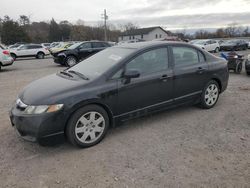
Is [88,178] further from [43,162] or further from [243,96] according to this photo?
[243,96]

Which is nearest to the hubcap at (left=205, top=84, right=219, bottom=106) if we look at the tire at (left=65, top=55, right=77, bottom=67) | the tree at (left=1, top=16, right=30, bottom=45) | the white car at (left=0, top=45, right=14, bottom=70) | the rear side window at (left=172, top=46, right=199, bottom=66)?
the rear side window at (left=172, top=46, right=199, bottom=66)

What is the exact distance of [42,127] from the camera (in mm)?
3168

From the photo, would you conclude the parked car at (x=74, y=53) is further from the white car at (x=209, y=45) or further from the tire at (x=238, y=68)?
the white car at (x=209, y=45)

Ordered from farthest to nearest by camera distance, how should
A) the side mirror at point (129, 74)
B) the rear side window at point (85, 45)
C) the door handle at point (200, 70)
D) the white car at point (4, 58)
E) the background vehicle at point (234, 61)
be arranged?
the rear side window at point (85, 45) → the white car at point (4, 58) → the background vehicle at point (234, 61) → the door handle at point (200, 70) → the side mirror at point (129, 74)

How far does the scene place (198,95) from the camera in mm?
4840

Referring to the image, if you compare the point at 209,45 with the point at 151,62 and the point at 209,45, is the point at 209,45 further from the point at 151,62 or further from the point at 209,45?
the point at 151,62

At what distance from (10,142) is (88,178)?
1.70m

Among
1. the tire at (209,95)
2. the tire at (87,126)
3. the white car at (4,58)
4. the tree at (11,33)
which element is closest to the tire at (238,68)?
the tire at (209,95)

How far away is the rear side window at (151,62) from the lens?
3969mm

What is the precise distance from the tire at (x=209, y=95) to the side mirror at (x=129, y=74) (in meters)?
1.90

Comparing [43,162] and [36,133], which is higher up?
[36,133]

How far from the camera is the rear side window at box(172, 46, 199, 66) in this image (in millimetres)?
4480

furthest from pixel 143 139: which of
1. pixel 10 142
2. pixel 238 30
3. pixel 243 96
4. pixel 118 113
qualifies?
pixel 238 30

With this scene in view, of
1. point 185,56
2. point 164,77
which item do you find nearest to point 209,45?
point 185,56
